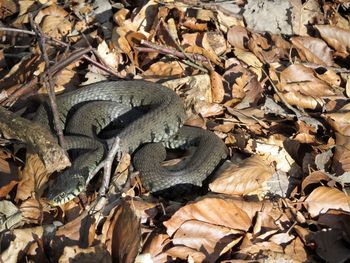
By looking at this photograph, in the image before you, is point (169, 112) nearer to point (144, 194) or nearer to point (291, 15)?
point (144, 194)

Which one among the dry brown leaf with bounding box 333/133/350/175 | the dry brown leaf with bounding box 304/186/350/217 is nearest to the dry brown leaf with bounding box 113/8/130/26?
the dry brown leaf with bounding box 333/133/350/175

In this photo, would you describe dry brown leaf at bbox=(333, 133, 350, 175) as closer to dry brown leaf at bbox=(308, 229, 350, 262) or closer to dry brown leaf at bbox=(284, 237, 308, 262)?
dry brown leaf at bbox=(308, 229, 350, 262)

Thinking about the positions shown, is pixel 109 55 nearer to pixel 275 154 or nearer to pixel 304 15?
pixel 275 154

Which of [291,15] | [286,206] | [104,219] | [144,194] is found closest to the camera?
[104,219]

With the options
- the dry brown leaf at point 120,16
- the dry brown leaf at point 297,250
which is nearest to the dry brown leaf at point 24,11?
the dry brown leaf at point 120,16

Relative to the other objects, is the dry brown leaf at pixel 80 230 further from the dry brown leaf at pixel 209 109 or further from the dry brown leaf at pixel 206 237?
the dry brown leaf at pixel 209 109

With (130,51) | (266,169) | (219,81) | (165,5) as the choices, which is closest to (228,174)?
(266,169)
